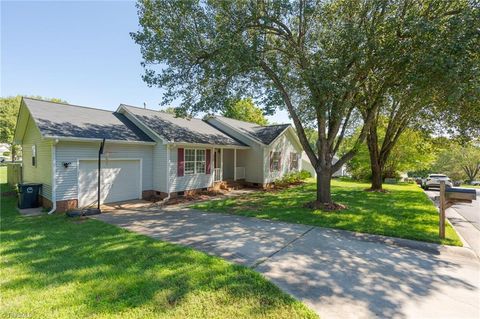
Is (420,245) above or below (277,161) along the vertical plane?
below

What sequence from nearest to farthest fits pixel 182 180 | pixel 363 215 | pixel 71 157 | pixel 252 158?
pixel 363 215, pixel 71 157, pixel 182 180, pixel 252 158

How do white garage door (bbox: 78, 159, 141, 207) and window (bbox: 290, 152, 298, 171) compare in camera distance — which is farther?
window (bbox: 290, 152, 298, 171)

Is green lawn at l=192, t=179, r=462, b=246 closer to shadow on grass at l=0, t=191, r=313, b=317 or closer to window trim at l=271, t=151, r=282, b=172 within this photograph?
shadow on grass at l=0, t=191, r=313, b=317

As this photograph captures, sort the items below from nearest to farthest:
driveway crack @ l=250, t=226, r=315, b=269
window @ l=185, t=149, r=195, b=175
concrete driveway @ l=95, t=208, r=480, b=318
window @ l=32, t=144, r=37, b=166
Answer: concrete driveway @ l=95, t=208, r=480, b=318 < driveway crack @ l=250, t=226, r=315, b=269 < window @ l=32, t=144, r=37, b=166 < window @ l=185, t=149, r=195, b=175

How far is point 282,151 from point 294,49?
10.7 m

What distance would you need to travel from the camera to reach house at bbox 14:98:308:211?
9977 mm

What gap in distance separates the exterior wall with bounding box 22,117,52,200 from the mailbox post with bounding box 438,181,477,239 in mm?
13374

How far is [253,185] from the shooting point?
717 inches

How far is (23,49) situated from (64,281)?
477 inches

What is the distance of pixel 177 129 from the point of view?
14906 mm

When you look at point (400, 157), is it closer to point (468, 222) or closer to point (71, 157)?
A: point (468, 222)

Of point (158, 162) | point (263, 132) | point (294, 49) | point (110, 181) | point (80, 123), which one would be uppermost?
point (294, 49)

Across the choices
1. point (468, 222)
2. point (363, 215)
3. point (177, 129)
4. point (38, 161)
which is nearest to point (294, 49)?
point (363, 215)

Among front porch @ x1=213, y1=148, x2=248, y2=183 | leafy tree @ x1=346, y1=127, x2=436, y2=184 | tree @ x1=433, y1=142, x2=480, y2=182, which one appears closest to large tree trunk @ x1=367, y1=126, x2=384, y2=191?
leafy tree @ x1=346, y1=127, x2=436, y2=184
